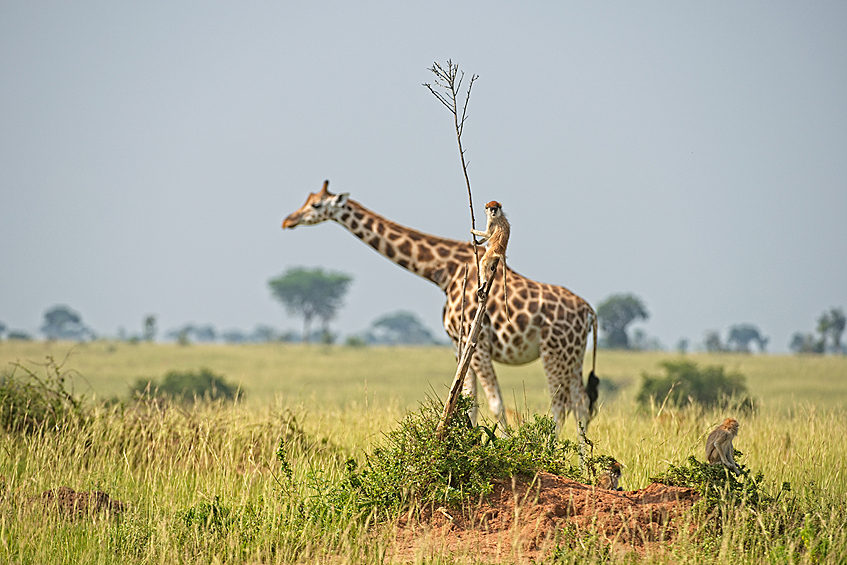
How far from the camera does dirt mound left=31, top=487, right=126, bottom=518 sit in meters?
5.63

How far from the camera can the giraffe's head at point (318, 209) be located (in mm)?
9977

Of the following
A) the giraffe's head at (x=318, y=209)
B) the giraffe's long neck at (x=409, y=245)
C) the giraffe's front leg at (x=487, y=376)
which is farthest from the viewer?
the giraffe's head at (x=318, y=209)

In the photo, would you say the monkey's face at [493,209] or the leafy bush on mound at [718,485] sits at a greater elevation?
the monkey's face at [493,209]

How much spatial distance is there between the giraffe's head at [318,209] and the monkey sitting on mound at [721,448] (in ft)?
19.3

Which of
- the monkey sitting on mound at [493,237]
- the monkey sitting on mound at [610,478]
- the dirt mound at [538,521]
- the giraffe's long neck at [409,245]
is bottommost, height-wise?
the dirt mound at [538,521]

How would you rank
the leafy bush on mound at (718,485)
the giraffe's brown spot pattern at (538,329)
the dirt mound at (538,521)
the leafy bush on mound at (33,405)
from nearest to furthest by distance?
the dirt mound at (538,521) < the leafy bush on mound at (718,485) < the leafy bush on mound at (33,405) < the giraffe's brown spot pattern at (538,329)

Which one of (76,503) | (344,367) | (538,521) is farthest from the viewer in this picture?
(344,367)

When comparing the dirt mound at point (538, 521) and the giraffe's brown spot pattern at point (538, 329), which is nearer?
the dirt mound at point (538, 521)

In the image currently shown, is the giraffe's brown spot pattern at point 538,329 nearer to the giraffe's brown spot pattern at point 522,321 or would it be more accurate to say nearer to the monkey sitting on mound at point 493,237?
the giraffe's brown spot pattern at point 522,321

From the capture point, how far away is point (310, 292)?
2867 inches

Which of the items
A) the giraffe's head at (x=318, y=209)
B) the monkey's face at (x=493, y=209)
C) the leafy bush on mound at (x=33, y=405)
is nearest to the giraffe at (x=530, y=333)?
the giraffe's head at (x=318, y=209)

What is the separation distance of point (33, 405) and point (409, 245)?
174 inches

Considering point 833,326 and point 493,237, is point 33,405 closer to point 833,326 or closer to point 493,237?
point 493,237

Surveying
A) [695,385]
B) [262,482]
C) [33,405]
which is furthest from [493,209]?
[695,385]
